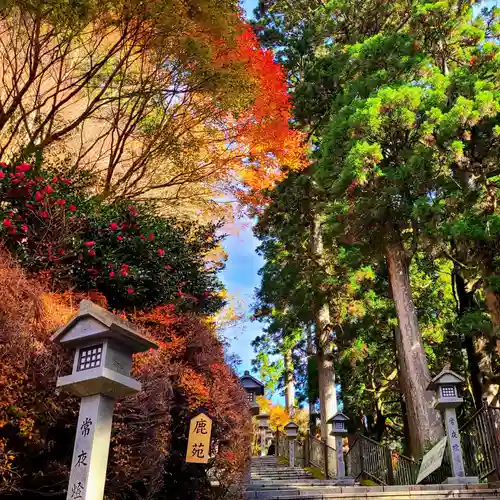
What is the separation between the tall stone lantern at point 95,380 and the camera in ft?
13.5

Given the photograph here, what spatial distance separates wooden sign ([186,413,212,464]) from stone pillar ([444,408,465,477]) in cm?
433

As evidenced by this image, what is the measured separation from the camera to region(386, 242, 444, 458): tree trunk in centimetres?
1065

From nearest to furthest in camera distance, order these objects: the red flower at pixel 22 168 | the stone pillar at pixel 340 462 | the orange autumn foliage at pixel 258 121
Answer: the red flower at pixel 22 168 < the orange autumn foliage at pixel 258 121 < the stone pillar at pixel 340 462

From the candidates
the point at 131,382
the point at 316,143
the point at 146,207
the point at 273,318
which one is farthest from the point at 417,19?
the point at 131,382

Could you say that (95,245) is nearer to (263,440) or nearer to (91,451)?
(91,451)

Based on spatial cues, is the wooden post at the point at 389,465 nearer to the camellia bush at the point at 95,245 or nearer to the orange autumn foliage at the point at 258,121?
the camellia bush at the point at 95,245

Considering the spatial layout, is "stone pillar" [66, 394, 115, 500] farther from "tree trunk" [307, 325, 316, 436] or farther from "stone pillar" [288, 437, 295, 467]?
"tree trunk" [307, 325, 316, 436]

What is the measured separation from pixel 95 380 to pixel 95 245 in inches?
154

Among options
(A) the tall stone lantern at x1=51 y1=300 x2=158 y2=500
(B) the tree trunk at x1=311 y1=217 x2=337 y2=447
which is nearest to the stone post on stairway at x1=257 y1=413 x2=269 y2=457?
(B) the tree trunk at x1=311 y1=217 x2=337 y2=447

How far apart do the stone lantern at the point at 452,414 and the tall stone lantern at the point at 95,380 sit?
630 cm

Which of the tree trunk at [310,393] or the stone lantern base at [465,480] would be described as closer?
the stone lantern base at [465,480]

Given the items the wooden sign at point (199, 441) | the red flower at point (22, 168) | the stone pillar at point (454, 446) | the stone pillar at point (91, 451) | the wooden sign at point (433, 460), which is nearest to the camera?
the stone pillar at point (91, 451)

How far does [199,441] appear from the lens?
7.00 meters

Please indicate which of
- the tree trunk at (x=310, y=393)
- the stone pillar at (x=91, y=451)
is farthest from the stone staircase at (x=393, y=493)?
the tree trunk at (x=310, y=393)
